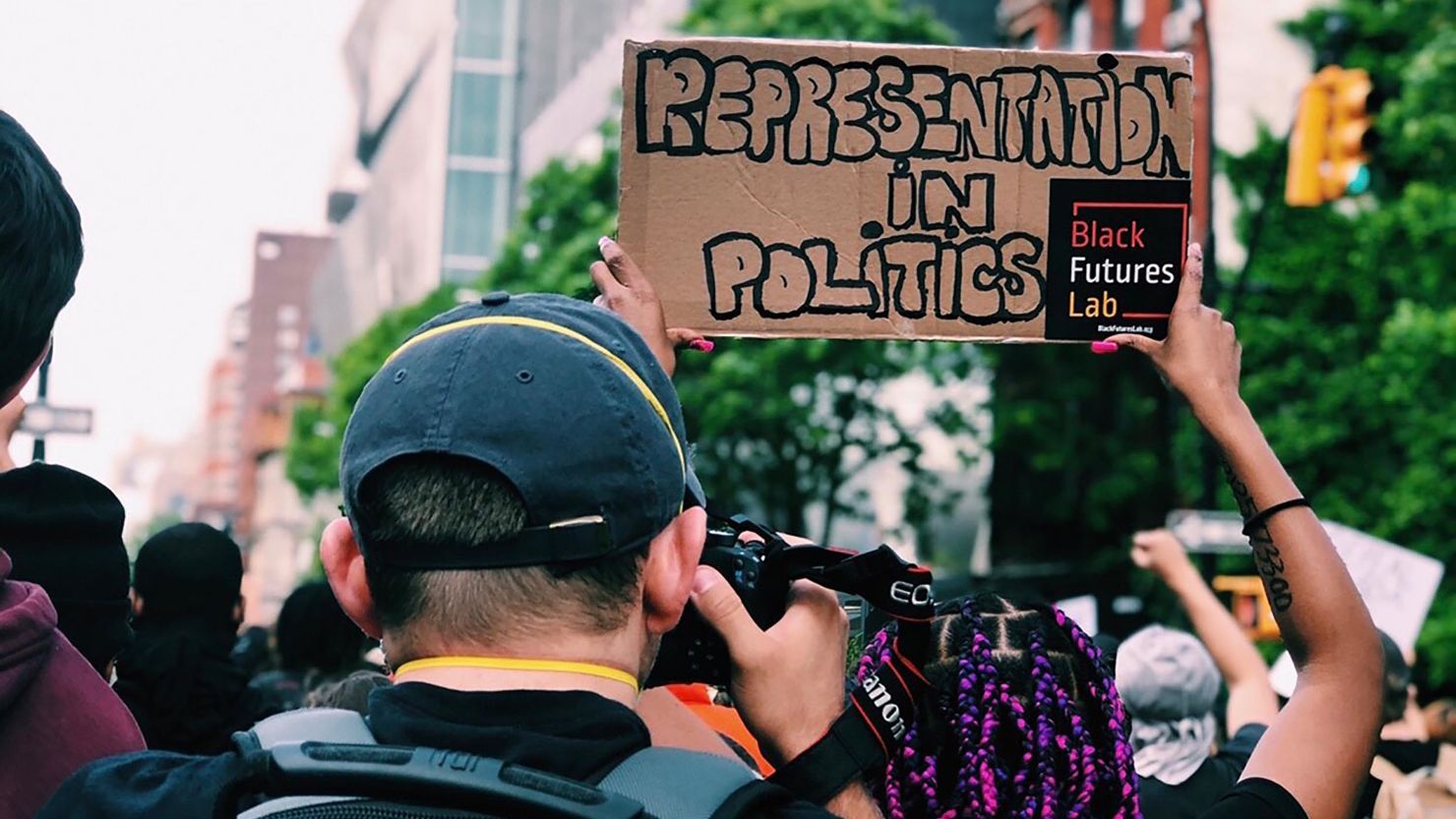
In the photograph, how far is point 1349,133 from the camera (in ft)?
44.1

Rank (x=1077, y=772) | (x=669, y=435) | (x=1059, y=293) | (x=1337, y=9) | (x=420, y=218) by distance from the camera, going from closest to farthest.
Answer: (x=669, y=435) < (x=1077, y=772) < (x=1059, y=293) < (x=1337, y=9) < (x=420, y=218)

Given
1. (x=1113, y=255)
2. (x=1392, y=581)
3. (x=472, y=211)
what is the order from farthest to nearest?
(x=472, y=211) < (x=1392, y=581) < (x=1113, y=255)

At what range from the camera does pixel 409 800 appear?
171cm

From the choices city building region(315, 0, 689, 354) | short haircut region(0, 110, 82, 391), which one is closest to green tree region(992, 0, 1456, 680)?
short haircut region(0, 110, 82, 391)

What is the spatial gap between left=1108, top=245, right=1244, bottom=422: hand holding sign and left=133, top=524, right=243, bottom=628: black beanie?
2509 millimetres

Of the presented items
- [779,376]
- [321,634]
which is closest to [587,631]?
[321,634]

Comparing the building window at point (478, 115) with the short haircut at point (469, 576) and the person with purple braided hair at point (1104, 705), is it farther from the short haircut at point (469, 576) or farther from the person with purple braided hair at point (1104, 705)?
the short haircut at point (469, 576)

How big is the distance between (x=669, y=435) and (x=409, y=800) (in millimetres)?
433

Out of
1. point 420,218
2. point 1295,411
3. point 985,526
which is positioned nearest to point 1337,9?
point 1295,411

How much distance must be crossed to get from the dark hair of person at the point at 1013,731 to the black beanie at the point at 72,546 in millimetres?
1037

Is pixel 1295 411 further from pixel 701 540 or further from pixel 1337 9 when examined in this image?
pixel 701 540

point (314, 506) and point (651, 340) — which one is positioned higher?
point (651, 340)

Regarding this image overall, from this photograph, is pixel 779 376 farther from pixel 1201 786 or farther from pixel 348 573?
pixel 348 573

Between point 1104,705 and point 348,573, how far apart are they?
1096mm
